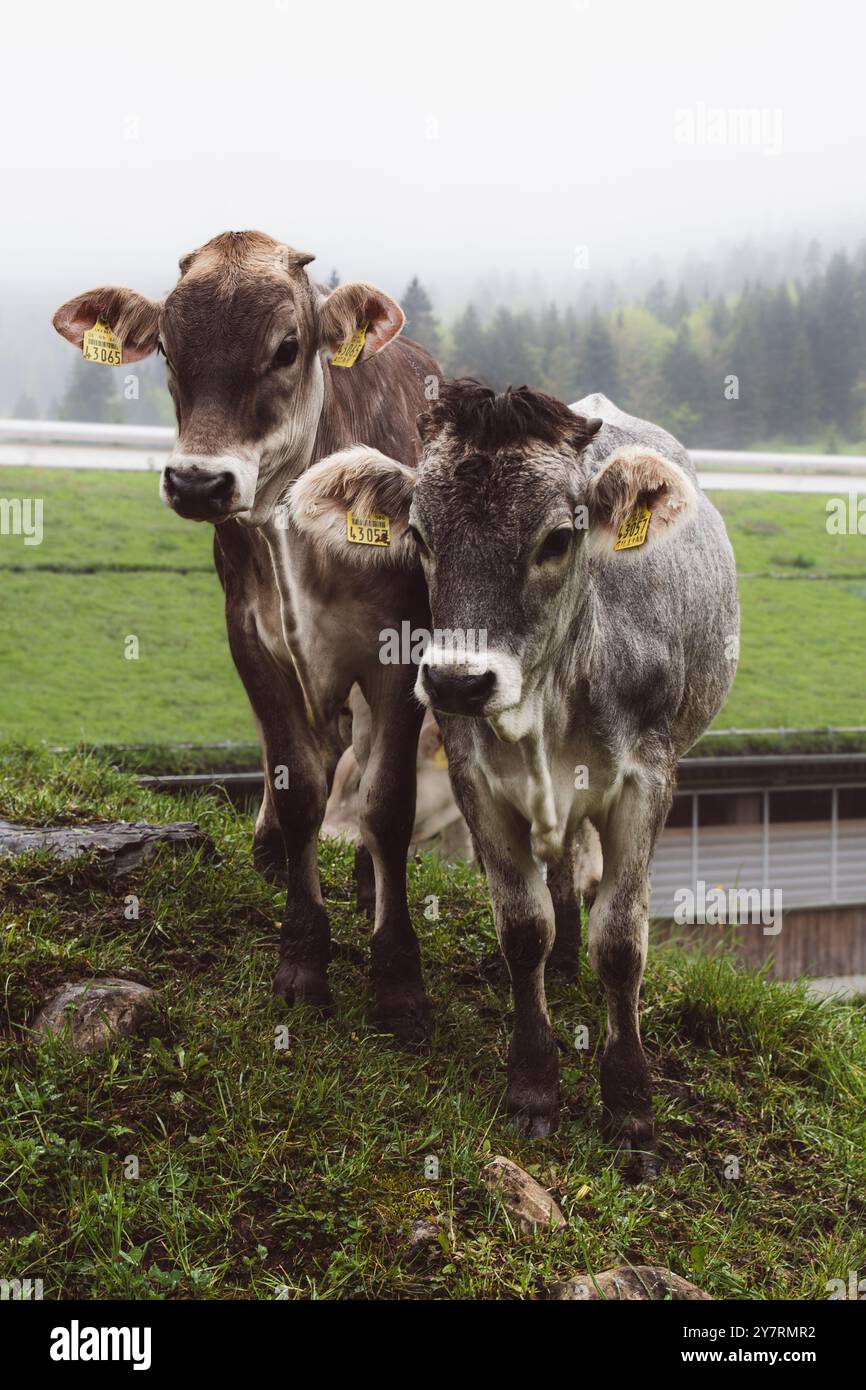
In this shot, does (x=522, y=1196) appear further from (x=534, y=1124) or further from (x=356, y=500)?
(x=356, y=500)

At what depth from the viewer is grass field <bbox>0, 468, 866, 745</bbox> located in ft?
64.3

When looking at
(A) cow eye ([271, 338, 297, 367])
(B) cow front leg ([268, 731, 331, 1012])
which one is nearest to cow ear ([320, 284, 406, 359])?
(A) cow eye ([271, 338, 297, 367])

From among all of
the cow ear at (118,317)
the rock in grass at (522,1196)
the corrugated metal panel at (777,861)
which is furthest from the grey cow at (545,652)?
the corrugated metal panel at (777,861)

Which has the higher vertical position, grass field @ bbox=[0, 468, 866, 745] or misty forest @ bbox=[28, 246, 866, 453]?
misty forest @ bbox=[28, 246, 866, 453]

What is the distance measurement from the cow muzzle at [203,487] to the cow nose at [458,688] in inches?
44.1

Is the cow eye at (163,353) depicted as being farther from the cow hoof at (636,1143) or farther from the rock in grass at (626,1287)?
the rock in grass at (626,1287)

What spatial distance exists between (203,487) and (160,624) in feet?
59.0

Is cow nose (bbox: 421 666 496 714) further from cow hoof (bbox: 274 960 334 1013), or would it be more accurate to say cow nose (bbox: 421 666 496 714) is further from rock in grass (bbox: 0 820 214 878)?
rock in grass (bbox: 0 820 214 878)

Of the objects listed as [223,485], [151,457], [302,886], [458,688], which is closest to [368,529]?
[223,485]

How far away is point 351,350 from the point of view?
6035 mm

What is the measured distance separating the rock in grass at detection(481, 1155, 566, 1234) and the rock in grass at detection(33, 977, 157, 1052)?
1.48 m

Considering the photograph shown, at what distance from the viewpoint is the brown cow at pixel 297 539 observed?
5484 millimetres

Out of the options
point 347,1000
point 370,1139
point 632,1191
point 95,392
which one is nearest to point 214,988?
point 347,1000
